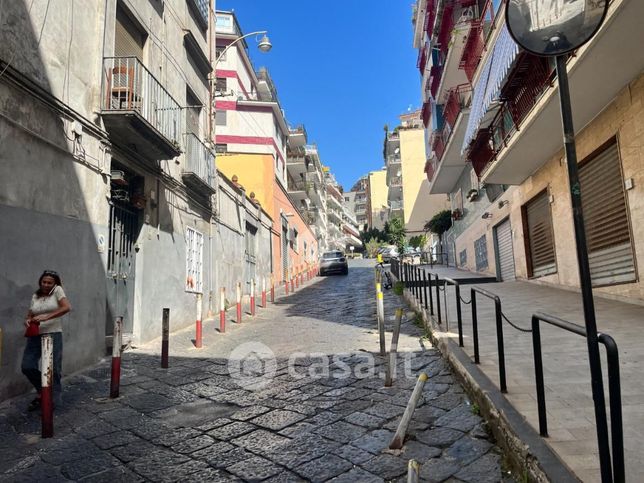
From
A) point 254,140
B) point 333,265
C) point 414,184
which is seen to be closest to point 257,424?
point 333,265

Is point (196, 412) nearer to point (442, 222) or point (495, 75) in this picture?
point (495, 75)

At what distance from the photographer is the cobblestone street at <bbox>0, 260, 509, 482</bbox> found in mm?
3508

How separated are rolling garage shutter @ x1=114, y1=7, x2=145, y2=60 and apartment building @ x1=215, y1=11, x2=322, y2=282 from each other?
13.8m

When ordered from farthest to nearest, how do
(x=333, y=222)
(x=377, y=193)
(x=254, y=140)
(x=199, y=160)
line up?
(x=377, y=193)
(x=333, y=222)
(x=254, y=140)
(x=199, y=160)

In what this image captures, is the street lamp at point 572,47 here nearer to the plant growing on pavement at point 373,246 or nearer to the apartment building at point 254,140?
the apartment building at point 254,140

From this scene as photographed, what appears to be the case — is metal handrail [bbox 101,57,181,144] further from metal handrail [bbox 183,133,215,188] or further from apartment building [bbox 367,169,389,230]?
apartment building [bbox 367,169,389,230]

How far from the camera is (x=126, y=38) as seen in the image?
9.23 m

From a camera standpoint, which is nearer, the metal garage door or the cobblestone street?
the cobblestone street

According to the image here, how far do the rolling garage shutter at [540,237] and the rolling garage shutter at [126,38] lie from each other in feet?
36.5

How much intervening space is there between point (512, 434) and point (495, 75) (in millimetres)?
8942

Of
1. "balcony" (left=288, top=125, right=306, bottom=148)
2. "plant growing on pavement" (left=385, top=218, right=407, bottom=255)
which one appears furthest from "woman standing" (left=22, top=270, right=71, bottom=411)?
"plant growing on pavement" (left=385, top=218, right=407, bottom=255)

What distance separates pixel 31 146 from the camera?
589 cm

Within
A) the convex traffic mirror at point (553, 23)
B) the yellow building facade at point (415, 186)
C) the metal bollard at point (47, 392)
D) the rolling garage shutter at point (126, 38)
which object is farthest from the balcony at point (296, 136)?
the convex traffic mirror at point (553, 23)

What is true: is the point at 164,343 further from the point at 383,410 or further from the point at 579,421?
the point at 579,421
